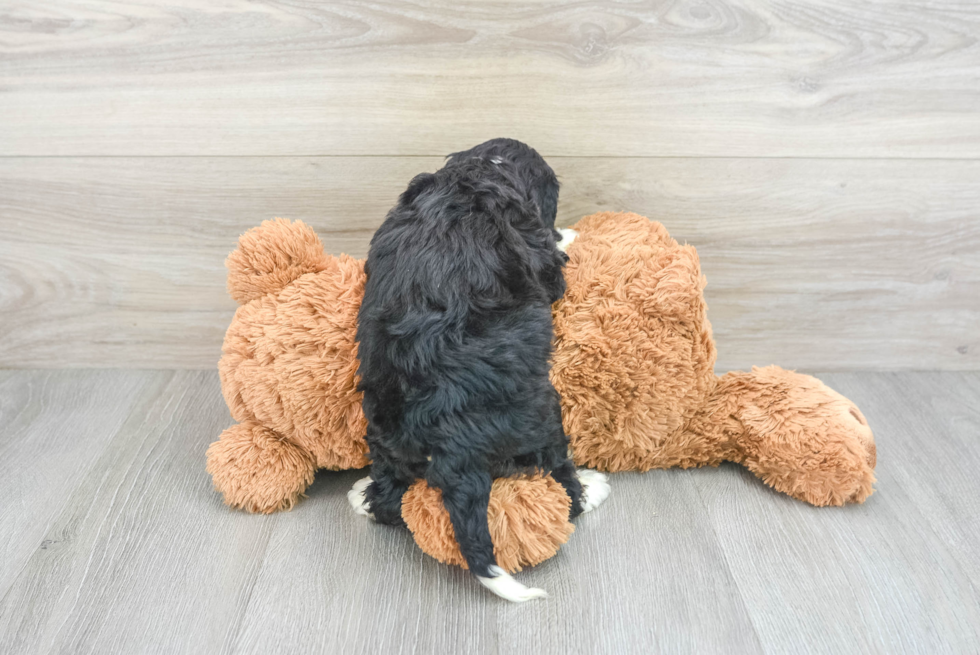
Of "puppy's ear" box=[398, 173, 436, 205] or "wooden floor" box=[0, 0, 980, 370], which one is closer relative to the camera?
"puppy's ear" box=[398, 173, 436, 205]

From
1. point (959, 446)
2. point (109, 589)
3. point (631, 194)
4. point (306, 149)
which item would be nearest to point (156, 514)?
point (109, 589)

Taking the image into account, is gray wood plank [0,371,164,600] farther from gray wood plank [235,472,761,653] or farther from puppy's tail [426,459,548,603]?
puppy's tail [426,459,548,603]

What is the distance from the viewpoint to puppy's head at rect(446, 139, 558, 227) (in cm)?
81

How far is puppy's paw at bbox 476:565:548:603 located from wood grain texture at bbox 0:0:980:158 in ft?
1.91

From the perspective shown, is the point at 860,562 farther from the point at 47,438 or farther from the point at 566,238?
the point at 47,438

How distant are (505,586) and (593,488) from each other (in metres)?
0.21

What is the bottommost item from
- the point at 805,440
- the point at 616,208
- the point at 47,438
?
the point at 47,438

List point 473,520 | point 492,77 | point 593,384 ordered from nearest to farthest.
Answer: point 473,520, point 593,384, point 492,77

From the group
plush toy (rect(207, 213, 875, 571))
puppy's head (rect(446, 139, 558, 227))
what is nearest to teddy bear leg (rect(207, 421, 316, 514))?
plush toy (rect(207, 213, 875, 571))

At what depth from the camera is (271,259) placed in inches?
32.4

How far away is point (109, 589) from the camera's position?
0.74 meters

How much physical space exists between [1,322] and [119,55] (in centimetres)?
49

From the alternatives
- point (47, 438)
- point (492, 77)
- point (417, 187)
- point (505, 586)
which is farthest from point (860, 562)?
point (47, 438)

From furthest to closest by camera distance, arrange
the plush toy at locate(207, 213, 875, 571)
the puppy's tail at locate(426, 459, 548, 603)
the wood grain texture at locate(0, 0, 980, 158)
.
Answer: the wood grain texture at locate(0, 0, 980, 158), the plush toy at locate(207, 213, 875, 571), the puppy's tail at locate(426, 459, 548, 603)
